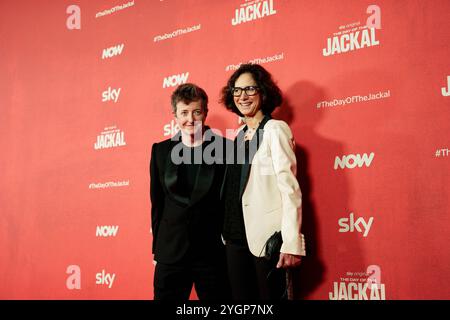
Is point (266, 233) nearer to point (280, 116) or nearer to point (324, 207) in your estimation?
point (324, 207)

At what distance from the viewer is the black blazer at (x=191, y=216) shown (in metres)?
2.04

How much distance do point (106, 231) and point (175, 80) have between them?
1.17 metres

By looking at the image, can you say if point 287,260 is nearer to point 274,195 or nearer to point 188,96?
point 274,195

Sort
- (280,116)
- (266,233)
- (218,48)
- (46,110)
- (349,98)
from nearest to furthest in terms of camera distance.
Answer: (266,233)
(349,98)
(280,116)
(218,48)
(46,110)

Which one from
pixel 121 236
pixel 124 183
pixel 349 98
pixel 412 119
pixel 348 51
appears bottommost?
pixel 121 236

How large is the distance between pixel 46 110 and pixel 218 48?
1.63 meters

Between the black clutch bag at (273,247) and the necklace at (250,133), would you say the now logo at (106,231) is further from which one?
the black clutch bag at (273,247)

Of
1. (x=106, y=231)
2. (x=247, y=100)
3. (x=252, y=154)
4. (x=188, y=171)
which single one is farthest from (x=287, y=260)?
(x=106, y=231)

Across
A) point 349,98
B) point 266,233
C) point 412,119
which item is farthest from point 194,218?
point 412,119

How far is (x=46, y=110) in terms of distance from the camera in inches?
138

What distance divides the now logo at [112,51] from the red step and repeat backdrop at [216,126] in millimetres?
21

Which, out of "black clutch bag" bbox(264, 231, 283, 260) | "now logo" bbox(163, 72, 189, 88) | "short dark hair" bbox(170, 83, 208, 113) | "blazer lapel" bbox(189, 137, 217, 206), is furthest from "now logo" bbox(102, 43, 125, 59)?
"black clutch bag" bbox(264, 231, 283, 260)

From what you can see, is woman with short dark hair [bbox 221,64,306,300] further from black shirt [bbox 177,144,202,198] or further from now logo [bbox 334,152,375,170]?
now logo [bbox 334,152,375,170]

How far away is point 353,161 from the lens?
88.0 inches
